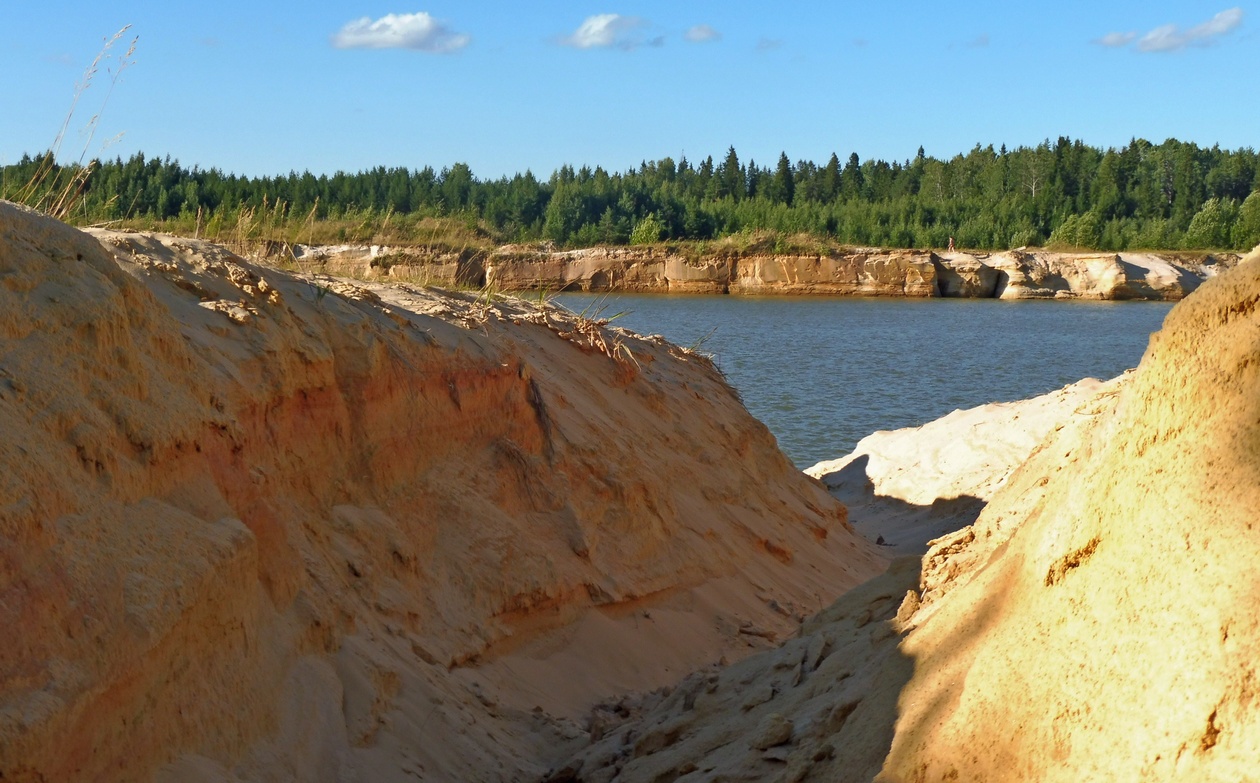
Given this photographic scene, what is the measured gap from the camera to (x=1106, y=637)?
3000 millimetres

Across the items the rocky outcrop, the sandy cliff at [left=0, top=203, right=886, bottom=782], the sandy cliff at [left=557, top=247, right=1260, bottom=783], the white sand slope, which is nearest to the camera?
the sandy cliff at [left=557, top=247, right=1260, bottom=783]

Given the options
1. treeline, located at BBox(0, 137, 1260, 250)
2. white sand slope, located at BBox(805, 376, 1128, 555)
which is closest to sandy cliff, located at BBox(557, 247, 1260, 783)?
white sand slope, located at BBox(805, 376, 1128, 555)

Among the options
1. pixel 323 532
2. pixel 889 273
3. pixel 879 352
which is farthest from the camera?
pixel 889 273

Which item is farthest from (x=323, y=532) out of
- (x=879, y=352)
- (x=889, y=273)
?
(x=889, y=273)

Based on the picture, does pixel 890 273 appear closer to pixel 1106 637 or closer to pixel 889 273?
pixel 889 273

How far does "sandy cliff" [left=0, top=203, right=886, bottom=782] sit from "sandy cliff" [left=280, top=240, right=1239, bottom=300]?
46.3 metres

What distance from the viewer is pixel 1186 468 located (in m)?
3.05

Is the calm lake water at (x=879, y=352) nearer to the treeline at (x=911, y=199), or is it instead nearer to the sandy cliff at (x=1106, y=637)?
the sandy cliff at (x=1106, y=637)

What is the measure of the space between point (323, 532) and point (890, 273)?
Answer: 178ft

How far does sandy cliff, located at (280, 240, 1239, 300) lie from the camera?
5594 centimetres

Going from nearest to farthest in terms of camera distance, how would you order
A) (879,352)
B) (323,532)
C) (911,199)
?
(323,532) → (879,352) → (911,199)

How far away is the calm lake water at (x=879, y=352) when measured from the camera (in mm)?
21031

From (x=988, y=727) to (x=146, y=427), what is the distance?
2.95 metres

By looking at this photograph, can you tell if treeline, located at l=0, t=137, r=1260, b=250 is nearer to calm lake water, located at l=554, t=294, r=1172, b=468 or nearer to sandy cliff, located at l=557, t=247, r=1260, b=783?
calm lake water, located at l=554, t=294, r=1172, b=468
